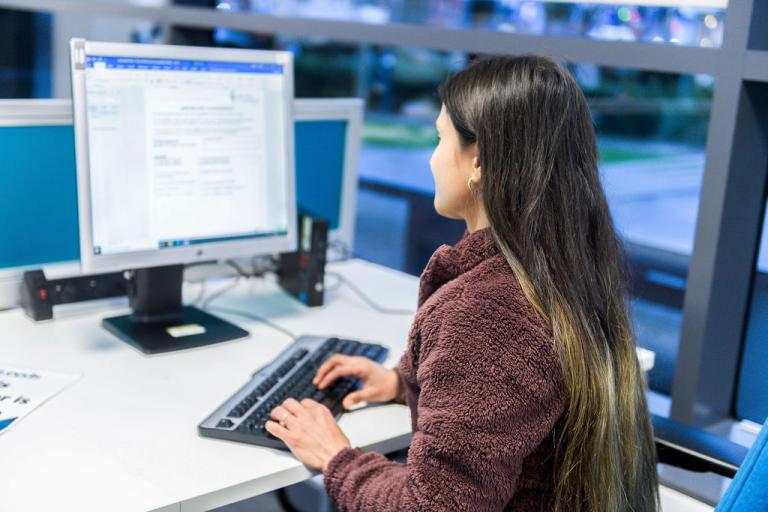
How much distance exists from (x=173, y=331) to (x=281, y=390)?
1.17 feet

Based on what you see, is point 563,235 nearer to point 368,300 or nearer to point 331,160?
point 368,300

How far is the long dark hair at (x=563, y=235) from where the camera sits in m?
1.07

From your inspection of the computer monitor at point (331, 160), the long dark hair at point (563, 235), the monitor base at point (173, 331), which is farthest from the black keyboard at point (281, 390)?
the computer monitor at point (331, 160)

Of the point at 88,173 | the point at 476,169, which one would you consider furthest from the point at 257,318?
the point at 476,169

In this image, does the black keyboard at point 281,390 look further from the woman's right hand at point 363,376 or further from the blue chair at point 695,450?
the blue chair at point 695,450

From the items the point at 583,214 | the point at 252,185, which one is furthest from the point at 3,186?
the point at 583,214

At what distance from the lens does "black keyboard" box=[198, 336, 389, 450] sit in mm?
1234

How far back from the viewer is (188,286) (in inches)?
76.3

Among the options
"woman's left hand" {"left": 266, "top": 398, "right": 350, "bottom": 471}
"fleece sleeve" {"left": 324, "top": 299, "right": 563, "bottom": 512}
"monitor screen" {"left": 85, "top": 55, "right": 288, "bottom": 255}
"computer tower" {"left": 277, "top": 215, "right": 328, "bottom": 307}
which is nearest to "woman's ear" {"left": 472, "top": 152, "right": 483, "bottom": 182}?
"fleece sleeve" {"left": 324, "top": 299, "right": 563, "bottom": 512}

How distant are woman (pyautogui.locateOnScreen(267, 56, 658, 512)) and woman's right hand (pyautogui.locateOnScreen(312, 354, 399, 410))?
7.5 inches

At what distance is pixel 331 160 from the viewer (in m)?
2.13

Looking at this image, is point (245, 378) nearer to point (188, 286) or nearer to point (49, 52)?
point (188, 286)

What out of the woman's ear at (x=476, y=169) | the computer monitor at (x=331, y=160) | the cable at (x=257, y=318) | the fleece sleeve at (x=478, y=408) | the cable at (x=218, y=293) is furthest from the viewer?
the computer monitor at (x=331, y=160)

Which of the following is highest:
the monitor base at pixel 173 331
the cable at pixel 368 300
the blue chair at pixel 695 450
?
the monitor base at pixel 173 331
